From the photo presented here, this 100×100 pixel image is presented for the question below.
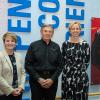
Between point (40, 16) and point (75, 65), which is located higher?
point (40, 16)

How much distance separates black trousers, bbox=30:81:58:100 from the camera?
9.98ft

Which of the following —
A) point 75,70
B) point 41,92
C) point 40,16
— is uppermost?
point 40,16

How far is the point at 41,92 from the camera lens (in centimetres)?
307

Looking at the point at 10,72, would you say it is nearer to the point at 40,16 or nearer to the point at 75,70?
the point at 75,70

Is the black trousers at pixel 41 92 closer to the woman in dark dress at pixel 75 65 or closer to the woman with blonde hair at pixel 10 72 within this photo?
the woman with blonde hair at pixel 10 72

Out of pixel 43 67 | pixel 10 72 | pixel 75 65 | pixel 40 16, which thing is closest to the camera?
pixel 10 72

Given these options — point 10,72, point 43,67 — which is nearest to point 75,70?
point 43,67

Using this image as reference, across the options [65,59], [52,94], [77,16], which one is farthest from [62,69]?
[77,16]

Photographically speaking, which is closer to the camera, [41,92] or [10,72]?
[10,72]

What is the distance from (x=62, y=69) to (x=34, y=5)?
1031 mm

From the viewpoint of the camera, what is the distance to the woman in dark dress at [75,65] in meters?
3.28

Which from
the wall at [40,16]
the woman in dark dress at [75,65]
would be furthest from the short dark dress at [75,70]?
the wall at [40,16]

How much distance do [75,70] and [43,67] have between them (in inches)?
19.8

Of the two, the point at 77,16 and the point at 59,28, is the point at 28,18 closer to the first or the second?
the point at 59,28
